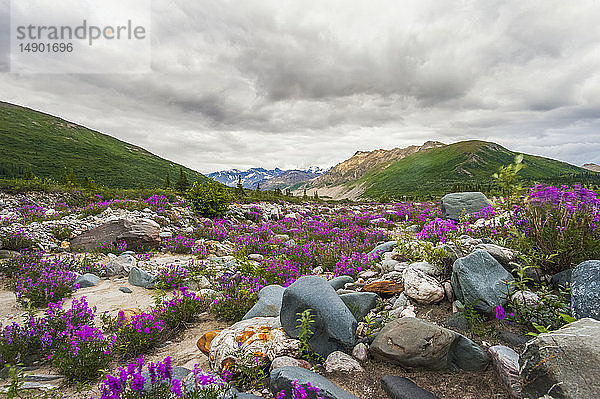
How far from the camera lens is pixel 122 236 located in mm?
10883

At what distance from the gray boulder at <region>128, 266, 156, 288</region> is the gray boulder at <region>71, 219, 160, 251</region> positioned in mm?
3353

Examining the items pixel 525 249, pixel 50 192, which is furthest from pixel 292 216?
pixel 525 249

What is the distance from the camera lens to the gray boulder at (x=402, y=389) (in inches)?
124

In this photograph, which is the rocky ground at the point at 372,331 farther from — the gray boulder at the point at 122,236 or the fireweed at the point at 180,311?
the gray boulder at the point at 122,236

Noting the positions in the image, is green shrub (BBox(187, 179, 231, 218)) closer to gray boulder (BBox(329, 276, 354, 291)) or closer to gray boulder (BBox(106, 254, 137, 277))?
gray boulder (BBox(106, 254, 137, 277))

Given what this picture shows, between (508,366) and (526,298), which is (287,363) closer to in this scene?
(508,366)

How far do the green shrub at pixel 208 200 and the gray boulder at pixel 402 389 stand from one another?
15.0m

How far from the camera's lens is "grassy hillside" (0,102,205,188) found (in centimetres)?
12369

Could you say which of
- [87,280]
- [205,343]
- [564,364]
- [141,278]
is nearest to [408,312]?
[564,364]

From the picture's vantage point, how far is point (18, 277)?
24.0 feet

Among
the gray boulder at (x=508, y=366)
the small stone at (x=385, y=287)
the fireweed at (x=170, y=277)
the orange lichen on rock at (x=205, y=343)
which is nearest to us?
the gray boulder at (x=508, y=366)

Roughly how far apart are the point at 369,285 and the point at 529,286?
8.32 ft

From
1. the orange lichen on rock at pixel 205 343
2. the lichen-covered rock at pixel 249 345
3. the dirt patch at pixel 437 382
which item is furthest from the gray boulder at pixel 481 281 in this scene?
the orange lichen on rock at pixel 205 343

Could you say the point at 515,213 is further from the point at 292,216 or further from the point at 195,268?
the point at 292,216
